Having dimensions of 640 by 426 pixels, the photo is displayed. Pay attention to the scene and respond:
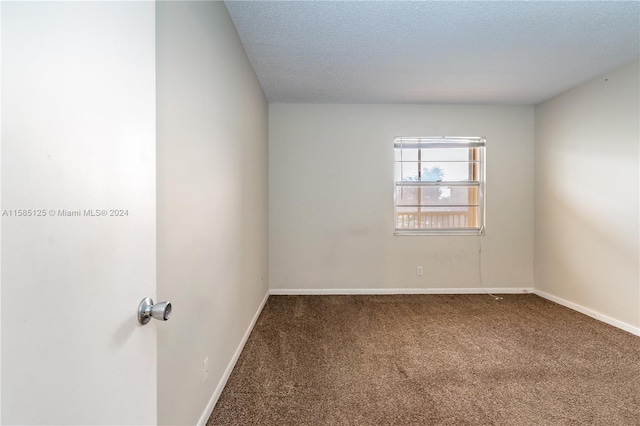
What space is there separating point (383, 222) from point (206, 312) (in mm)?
2777

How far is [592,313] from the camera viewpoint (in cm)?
309

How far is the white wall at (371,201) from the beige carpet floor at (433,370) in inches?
27.2

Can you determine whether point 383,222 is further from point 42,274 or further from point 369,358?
point 42,274

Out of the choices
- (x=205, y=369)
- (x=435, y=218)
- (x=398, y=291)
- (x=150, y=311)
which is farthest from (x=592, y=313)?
(x=150, y=311)

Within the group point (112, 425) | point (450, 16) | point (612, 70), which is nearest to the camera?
point (112, 425)

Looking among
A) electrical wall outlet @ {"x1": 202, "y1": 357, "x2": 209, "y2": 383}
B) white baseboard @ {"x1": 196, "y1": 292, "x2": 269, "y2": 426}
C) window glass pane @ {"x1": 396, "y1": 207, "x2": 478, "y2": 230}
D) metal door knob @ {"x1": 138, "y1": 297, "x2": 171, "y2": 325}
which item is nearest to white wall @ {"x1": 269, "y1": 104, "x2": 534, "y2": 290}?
window glass pane @ {"x1": 396, "y1": 207, "x2": 478, "y2": 230}

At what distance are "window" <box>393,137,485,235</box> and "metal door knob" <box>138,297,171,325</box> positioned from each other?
3500 millimetres

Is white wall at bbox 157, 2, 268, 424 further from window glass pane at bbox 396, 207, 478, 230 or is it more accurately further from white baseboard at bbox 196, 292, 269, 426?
window glass pane at bbox 396, 207, 478, 230

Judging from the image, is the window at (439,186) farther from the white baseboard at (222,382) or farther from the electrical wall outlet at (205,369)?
the electrical wall outlet at (205,369)

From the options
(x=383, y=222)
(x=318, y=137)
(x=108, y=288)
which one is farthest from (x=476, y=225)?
(x=108, y=288)

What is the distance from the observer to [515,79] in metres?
3.09

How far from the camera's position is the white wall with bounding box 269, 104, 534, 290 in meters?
3.88

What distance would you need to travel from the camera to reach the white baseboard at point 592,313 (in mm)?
2727

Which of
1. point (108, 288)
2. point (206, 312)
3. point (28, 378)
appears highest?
point (108, 288)
